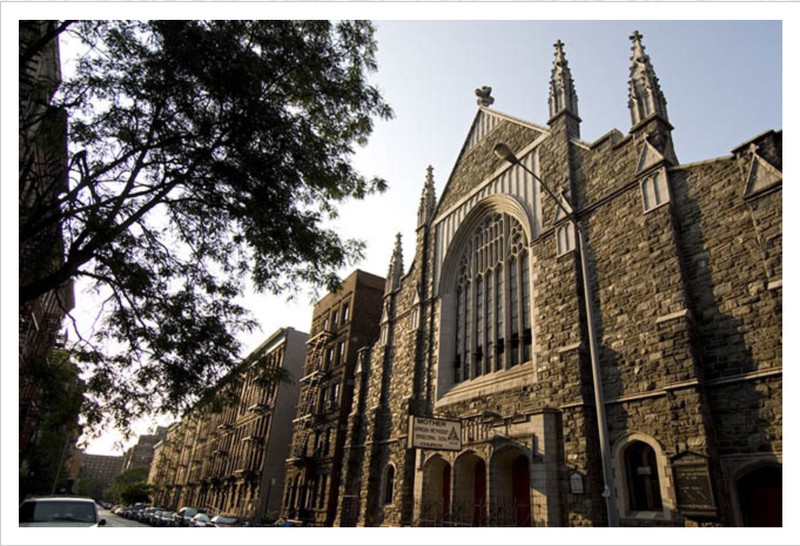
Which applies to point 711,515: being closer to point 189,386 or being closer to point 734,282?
point 734,282

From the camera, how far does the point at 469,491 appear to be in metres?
18.8

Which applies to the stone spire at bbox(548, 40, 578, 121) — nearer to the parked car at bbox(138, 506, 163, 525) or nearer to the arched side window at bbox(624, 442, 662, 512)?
the arched side window at bbox(624, 442, 662, 512)

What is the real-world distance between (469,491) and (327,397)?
1717 cm

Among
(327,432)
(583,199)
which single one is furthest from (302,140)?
(327,432)

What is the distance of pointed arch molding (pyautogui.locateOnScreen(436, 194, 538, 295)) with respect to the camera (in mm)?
22062

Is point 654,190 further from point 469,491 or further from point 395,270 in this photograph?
point 395,270

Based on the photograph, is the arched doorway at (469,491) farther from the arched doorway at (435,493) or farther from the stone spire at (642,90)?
the stone spire at (642,90)

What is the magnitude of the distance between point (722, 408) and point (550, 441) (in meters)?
4.81

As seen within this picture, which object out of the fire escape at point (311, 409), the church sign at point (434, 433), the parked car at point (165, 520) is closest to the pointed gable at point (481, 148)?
the church sign at point (434, 433)

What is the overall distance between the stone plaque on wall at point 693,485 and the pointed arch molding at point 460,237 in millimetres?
11921

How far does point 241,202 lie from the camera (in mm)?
9609

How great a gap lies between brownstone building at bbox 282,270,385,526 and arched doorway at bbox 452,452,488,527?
12234 mm

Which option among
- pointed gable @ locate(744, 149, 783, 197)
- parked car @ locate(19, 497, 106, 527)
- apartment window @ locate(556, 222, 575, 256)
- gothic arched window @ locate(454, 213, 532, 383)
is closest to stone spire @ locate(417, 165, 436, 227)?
gothic arched window @ locate(454, 213, 532, 383)

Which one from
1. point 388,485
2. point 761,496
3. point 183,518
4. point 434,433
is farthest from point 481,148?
point 183,518
